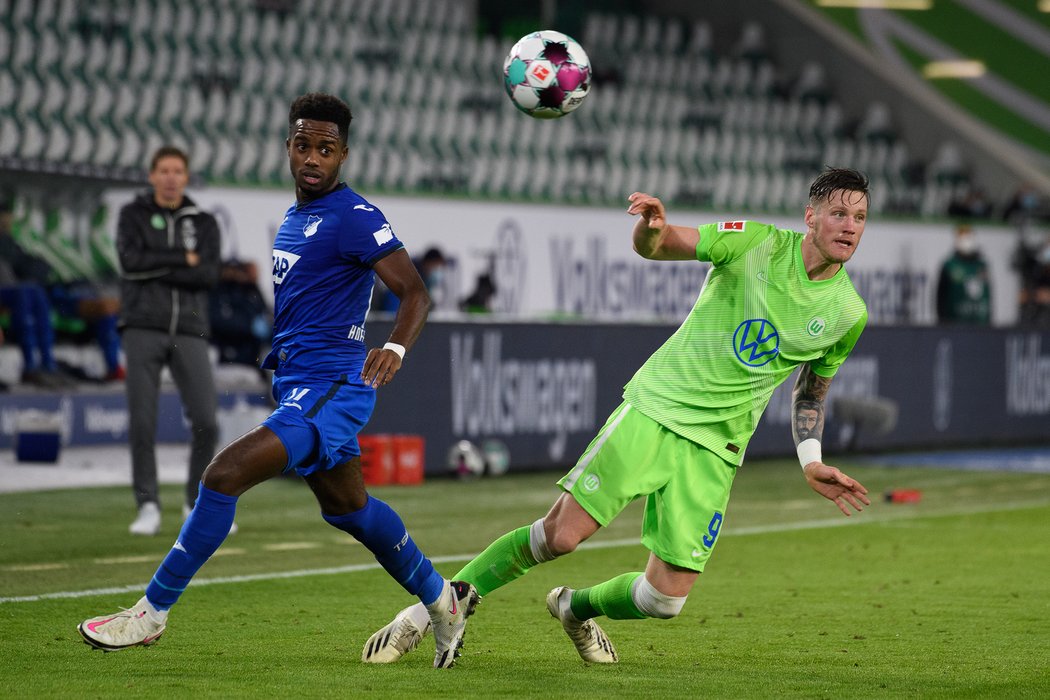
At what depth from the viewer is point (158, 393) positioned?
9.72 meters

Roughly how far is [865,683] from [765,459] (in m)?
11.2

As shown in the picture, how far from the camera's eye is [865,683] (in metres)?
5.69

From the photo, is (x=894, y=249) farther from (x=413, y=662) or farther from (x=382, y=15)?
(x=413, y=662)

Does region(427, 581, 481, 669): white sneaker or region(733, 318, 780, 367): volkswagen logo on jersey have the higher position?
region(733, 318, 780, 367): volkswagen logo on jersey

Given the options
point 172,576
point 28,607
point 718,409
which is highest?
point 718,409

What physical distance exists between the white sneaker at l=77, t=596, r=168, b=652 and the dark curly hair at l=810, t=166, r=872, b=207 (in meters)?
2.74

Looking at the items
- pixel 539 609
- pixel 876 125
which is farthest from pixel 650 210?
pixel 876 125

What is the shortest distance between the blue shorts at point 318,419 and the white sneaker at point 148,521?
424cm

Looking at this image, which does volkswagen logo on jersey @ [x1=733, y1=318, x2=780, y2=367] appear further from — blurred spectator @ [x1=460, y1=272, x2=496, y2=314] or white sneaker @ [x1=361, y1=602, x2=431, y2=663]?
blurred spectator @ [x1=460, y1=272, x2=496, y2=314]

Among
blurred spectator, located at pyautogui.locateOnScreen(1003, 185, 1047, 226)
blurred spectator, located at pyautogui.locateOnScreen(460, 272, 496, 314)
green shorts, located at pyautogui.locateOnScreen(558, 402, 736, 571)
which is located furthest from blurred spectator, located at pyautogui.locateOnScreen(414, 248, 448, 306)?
blurred spectator, located at pyautogui.locateOnScreen(1003, 185, 1047, 226)

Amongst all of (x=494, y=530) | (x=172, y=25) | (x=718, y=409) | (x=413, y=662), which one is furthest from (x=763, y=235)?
(x=172, y=25)

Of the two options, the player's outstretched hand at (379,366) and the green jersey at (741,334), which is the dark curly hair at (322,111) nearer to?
the player's outstretched hand at (379,366)

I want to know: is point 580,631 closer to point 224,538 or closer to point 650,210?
point 224,538

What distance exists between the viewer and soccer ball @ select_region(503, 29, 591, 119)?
6.91 metres
